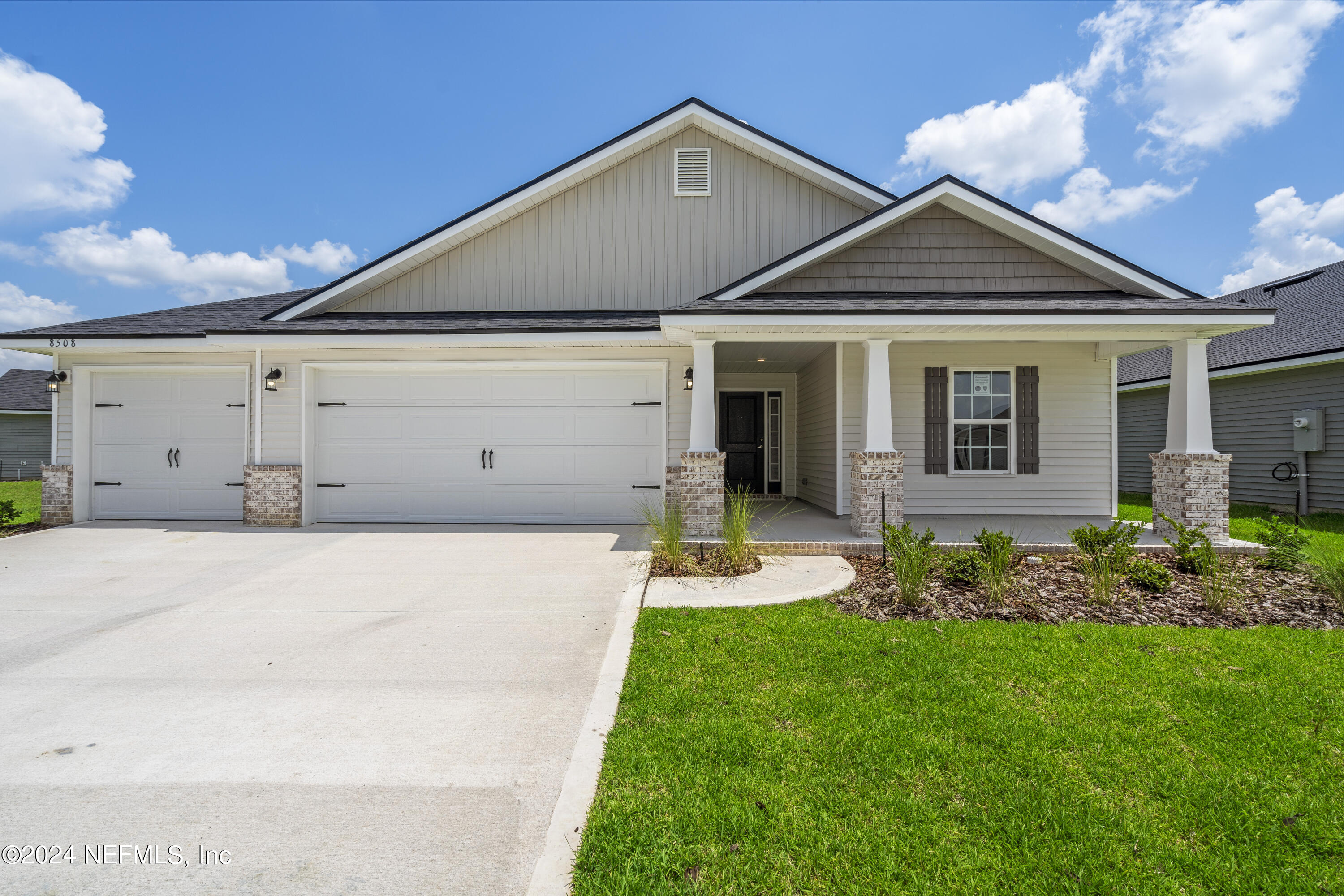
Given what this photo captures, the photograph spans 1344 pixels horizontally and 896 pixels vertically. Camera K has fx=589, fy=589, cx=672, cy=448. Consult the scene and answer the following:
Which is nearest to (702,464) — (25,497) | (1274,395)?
(1274,395)

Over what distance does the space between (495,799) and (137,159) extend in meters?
17.8

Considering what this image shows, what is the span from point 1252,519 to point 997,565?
8.37 m

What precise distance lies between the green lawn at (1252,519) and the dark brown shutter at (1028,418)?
1.47 meters

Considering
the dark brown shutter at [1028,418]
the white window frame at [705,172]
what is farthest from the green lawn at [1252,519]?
the white window frame at [705,172]

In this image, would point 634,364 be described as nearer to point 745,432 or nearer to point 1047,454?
point 745,432

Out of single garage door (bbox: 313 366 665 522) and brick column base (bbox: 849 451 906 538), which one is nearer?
brick column base (bbox: 849 451 906 538)

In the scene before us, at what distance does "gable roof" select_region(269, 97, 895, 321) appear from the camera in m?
9.93

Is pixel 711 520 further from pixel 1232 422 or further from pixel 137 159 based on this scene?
pixel 137 159

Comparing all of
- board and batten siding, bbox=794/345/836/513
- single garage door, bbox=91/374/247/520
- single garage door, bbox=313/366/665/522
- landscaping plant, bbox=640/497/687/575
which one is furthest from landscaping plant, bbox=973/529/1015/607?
single garage door, bbox=91/374/247/520

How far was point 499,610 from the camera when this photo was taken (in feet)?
16.6

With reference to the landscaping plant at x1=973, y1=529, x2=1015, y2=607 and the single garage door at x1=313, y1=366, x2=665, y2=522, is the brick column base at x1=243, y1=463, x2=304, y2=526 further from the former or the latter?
the landscaping plant at x1=973, y1=529, x2=1015, y2=607

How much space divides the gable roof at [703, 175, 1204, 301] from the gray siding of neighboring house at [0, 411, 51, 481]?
1124 inches

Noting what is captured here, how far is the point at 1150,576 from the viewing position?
5332mm

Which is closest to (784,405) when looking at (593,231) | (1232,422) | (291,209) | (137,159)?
(593,231)
